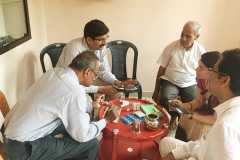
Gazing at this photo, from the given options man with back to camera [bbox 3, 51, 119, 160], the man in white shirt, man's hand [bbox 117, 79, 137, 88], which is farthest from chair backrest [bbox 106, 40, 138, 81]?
the man in white shirt

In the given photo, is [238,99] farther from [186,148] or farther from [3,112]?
[3,112]

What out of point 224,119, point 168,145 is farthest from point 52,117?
point 224,119

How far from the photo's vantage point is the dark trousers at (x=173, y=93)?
89.2 inches

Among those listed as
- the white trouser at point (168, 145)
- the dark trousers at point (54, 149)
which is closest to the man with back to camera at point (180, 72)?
the white trouser at point (168, 145)

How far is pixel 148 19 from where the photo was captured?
2.68m

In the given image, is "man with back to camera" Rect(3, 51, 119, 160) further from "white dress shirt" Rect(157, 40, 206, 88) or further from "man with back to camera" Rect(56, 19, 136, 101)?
"white dress shirt" Rect(157, 40, 206, 88)

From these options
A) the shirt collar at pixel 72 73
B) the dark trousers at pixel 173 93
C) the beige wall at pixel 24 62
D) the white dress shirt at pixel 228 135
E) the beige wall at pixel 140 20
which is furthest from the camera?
the beige wall at pixel 140 20

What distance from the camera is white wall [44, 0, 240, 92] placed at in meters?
2.60

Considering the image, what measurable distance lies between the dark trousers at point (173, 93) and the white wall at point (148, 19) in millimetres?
683

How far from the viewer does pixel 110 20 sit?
2.68 m

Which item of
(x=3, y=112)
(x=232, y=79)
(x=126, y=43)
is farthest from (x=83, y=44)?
(x=232, y=79)

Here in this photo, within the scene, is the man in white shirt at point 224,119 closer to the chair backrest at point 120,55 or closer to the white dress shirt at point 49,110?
the white dress shirt at point 49,110

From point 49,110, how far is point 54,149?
0.28m

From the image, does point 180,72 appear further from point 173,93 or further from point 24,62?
point 24,62
